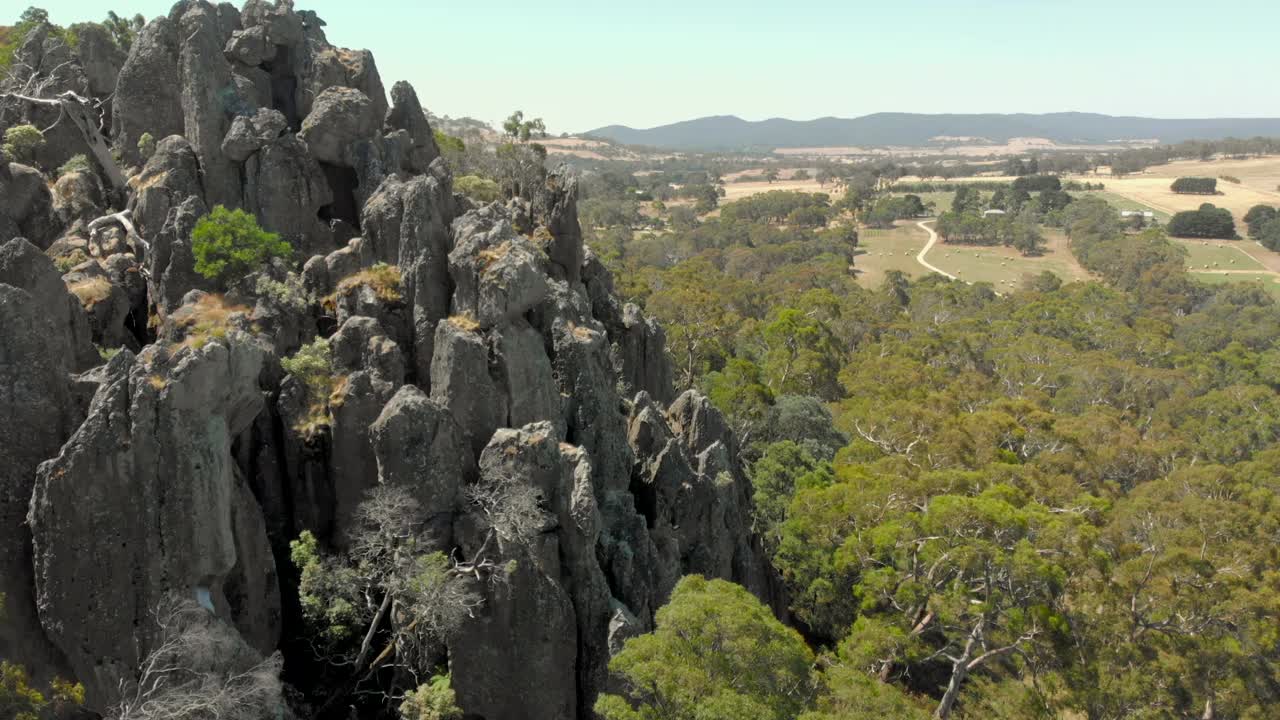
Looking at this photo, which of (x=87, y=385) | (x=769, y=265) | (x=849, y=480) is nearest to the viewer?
(x=87, y=385)

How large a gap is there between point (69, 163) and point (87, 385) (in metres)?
22.0

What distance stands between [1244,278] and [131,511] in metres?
147

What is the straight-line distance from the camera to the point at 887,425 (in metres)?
46.9

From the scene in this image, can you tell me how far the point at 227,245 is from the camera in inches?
1173

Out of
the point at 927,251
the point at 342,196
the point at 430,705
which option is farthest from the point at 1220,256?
the point at 430,705

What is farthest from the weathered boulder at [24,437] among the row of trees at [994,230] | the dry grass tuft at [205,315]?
the row of trees at [994,230]

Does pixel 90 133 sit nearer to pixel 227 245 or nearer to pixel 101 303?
pixel 101 303

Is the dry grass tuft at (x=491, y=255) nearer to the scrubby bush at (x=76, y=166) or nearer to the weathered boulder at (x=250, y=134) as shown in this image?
the weathered boulder at (x=250, y=134)

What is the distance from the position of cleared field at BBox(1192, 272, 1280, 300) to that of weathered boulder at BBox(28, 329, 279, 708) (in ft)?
438

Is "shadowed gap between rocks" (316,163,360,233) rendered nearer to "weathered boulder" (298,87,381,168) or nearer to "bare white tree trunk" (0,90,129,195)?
"weathered boulder" (298,87,381,168)

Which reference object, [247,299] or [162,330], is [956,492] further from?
[162,330]

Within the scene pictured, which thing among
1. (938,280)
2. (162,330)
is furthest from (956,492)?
(938,280)

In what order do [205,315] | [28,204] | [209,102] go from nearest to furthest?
[205,315] → [28,204] → [209,102]

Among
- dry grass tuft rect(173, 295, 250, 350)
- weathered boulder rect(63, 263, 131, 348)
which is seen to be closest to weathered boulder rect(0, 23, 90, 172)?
weathered boulder rect(63, 263, 131, 348)
